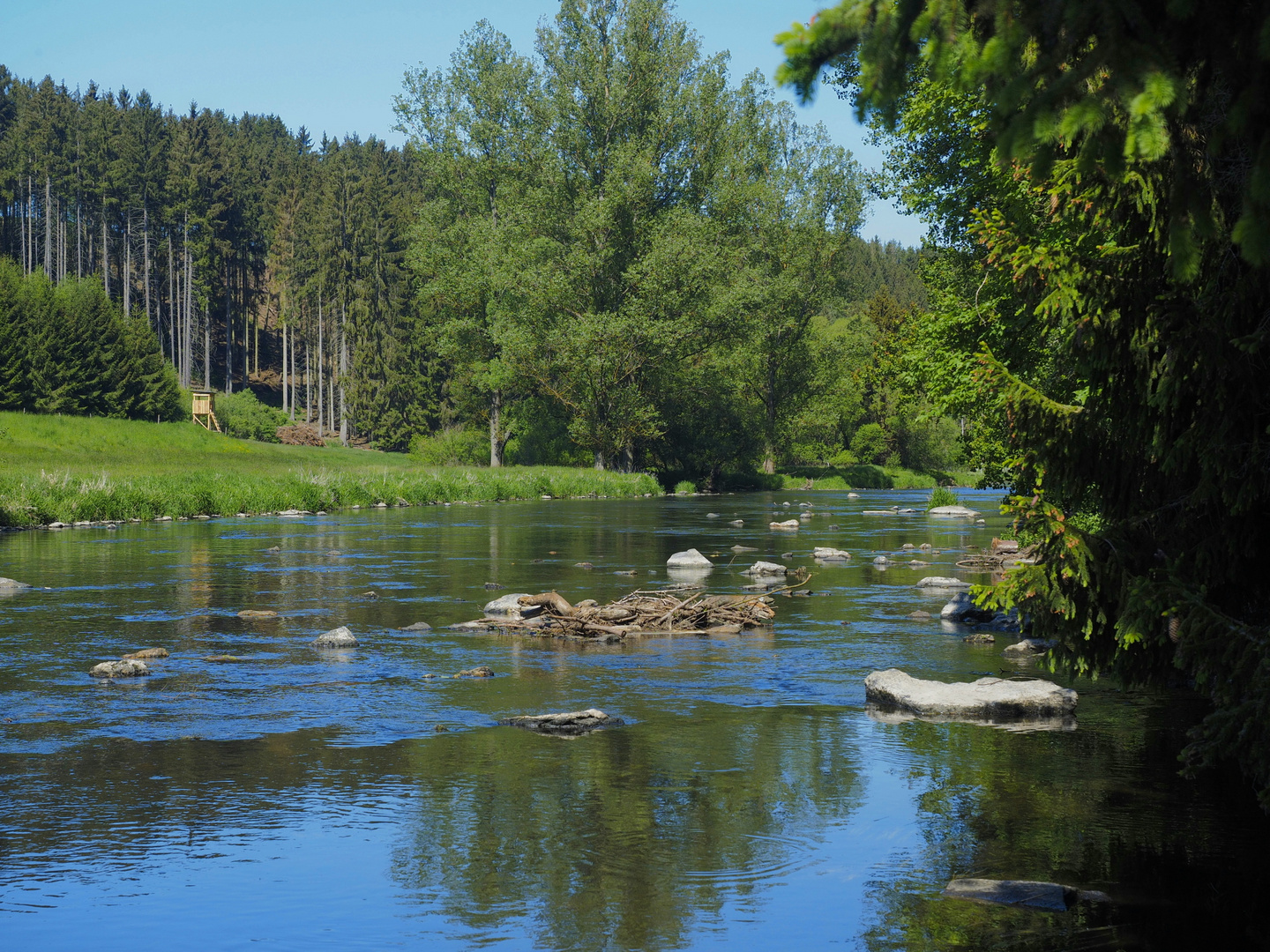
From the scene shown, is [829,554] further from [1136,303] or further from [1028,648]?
[1136,303]

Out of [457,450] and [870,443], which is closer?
[457,450]

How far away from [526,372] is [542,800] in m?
58.7

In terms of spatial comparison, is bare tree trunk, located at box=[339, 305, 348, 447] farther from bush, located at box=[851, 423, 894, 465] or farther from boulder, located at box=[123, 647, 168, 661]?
boulder, located at box=[123, 647, 168, 661]

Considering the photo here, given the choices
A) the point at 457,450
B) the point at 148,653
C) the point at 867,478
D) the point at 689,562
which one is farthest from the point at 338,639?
the point at 867,478

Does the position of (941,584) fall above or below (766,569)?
below

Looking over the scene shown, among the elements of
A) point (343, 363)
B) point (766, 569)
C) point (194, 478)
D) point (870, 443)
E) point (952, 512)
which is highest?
point (343, 363)

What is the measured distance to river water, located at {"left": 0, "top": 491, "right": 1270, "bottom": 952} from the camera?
656 centimetres

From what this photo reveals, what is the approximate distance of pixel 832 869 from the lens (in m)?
7.45

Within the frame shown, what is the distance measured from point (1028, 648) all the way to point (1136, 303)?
7.03m

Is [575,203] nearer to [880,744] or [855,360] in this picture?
[855,360]

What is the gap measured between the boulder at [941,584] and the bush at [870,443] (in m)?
70.7

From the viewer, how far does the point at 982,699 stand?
11.5 meters

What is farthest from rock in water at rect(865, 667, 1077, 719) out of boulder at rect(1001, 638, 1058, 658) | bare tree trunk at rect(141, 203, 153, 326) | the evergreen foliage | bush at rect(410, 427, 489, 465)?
bare tree trunk at rect(141, 203, 153, 326)

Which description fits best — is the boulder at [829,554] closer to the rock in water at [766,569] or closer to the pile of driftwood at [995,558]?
the pile of driftwood at [995,558]
